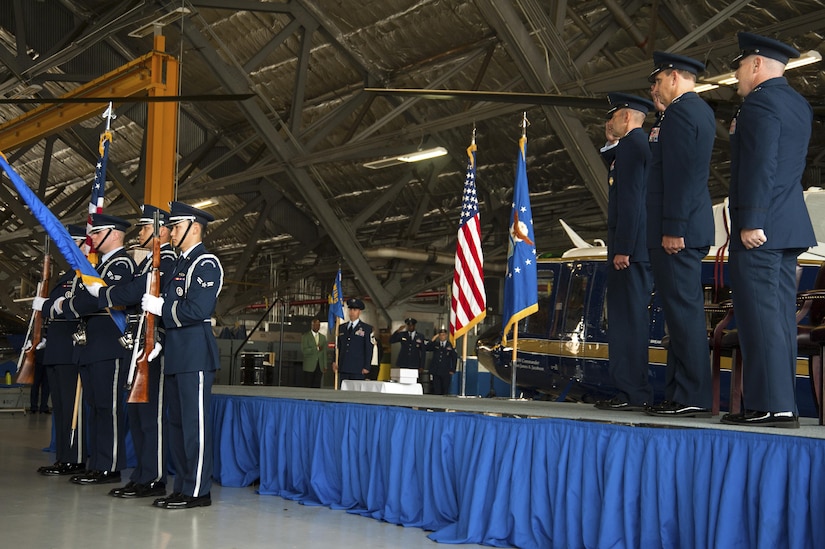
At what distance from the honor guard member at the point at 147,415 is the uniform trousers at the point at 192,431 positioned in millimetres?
290

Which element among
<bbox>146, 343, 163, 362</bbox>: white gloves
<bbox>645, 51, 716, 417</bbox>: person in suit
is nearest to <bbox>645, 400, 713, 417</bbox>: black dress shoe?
<bbox>645, 51, 716, 417</bbox>: person in suit

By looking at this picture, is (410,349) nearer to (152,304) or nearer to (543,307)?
(543,307)

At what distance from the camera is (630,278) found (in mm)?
4359

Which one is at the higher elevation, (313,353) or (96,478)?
(313,353)

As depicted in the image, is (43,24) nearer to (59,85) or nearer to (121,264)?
(59,85)

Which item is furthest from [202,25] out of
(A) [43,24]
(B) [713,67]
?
A: (B) [713,67]

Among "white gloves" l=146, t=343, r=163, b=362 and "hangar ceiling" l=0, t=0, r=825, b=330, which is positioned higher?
"hangar ceiling" l=0, t=0, r=825, b=330

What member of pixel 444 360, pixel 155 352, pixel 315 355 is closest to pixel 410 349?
pixel 444 360

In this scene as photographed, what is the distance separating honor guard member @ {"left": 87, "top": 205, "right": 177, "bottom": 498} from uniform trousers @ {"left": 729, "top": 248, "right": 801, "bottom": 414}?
2.96 metres

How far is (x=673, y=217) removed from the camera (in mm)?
3686

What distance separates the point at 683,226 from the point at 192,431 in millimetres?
2642

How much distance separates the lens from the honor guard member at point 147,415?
4.81m

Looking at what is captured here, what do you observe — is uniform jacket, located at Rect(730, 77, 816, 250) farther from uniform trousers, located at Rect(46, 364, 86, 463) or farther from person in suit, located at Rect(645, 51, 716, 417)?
uniform trousers, located at Rect(46, 364, 86, 463)

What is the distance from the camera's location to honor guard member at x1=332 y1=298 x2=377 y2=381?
12.1 m
